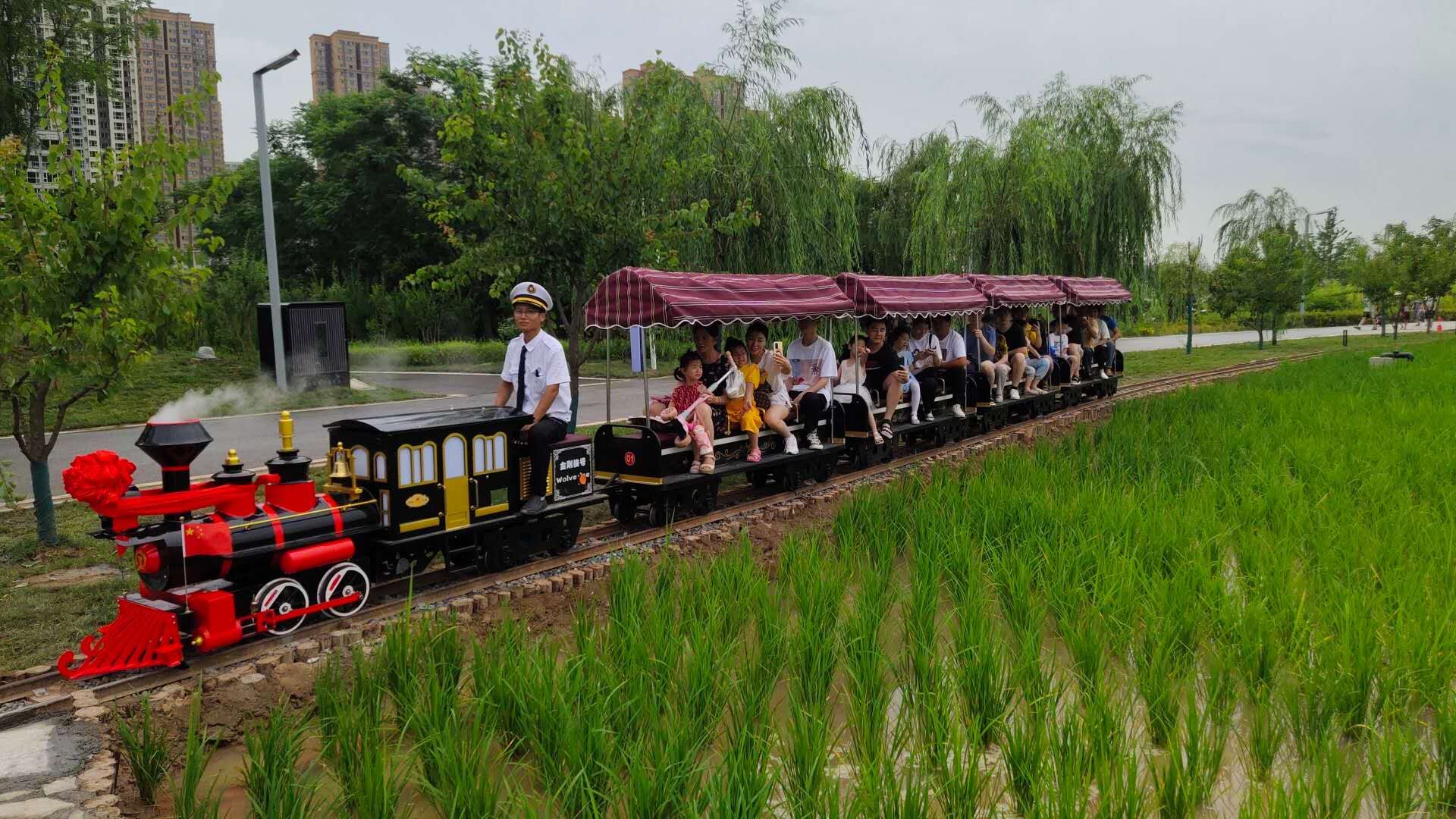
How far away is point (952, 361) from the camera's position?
1435 cm

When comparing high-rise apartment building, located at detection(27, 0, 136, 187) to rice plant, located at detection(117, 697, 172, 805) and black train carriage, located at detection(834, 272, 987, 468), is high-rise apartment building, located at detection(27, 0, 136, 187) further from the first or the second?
black train carriage, located at detection(834, 272, 987, 468)

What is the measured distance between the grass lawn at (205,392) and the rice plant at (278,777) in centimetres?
1496

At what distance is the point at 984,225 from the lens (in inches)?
884

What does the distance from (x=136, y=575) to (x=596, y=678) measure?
5297 millimetres

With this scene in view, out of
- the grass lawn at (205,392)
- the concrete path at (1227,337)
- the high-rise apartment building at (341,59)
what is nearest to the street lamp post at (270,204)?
the grass lawn at (205,392)

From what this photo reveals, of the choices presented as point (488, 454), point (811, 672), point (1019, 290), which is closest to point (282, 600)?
point (488, 454)

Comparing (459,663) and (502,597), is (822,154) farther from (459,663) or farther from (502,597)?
(459,663)

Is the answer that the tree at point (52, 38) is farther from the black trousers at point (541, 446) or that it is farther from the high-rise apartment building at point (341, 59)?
the high-rise apartment building at point (341, 59)

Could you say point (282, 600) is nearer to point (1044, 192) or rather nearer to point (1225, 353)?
point (1044, 192)

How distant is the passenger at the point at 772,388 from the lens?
1057 cm

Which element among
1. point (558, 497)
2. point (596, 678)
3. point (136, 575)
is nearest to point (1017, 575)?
point (596, 678)

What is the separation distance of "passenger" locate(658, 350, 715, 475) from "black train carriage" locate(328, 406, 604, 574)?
1.37 metres

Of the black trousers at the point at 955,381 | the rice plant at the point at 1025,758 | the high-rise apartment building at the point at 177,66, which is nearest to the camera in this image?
the rice plant at the point at 1025,758

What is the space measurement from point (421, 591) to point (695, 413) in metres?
3.42
